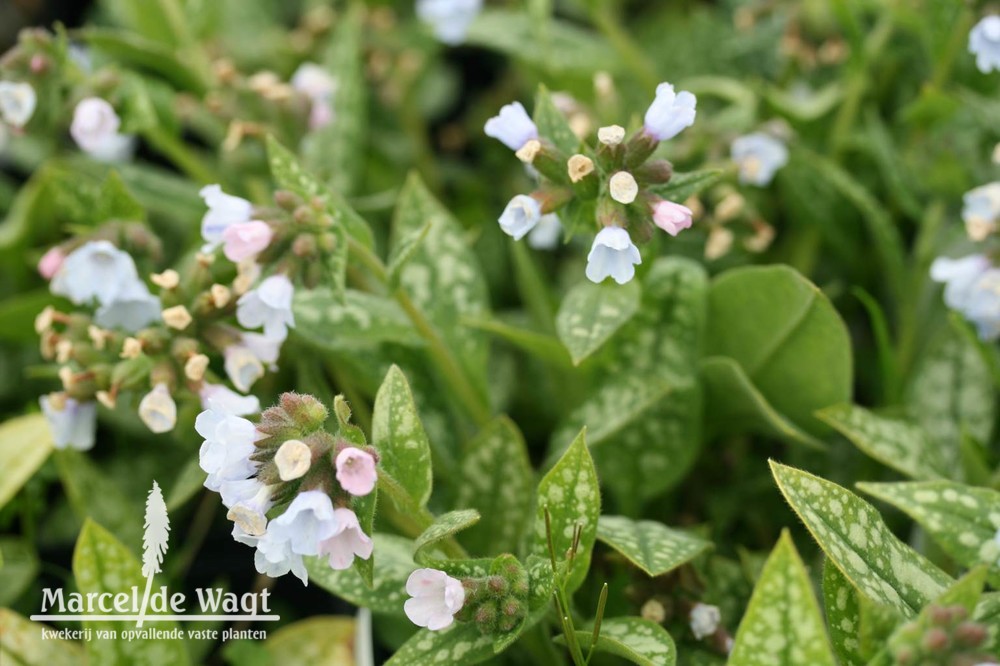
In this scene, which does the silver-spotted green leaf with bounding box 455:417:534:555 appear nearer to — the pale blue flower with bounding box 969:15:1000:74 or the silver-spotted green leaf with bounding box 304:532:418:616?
the silver-spotted green leaf with bounding box 304:532:418:616

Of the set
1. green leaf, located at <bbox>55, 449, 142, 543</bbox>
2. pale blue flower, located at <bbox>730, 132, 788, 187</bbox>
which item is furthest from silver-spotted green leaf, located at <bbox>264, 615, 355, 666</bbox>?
pale blue flower, located at <bbox>730, 132, 788, 187</bbox>

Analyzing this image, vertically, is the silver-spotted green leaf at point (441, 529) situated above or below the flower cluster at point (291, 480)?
below

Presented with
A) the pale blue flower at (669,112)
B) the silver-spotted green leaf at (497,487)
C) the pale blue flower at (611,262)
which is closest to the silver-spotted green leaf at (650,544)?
the silver-spotted green leaf at (497,487)

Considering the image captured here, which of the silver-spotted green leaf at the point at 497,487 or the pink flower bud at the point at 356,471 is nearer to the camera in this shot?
the pink flower bud at the point at 356,471

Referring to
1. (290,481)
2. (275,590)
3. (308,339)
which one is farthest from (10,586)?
(290,481)

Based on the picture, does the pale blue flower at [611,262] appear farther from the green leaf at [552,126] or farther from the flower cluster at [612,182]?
the green leaf at [552,126]

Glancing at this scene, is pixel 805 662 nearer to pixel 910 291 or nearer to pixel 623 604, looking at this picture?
pixel 623 604

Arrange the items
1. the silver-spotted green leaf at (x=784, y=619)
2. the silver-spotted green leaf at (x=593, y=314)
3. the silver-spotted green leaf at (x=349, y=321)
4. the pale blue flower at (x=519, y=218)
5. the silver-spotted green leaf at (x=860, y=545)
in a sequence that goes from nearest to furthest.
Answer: the silver-spotted green leaf at (x=784, y=619) → the silver-spotted green leaf at (x=860, y=545) → the pale blue flower at (x=519, y=218) → the silver-spotted green leaf at (x=593, y=314) → the silver-spotted green leaf at (x=349, y=321)
